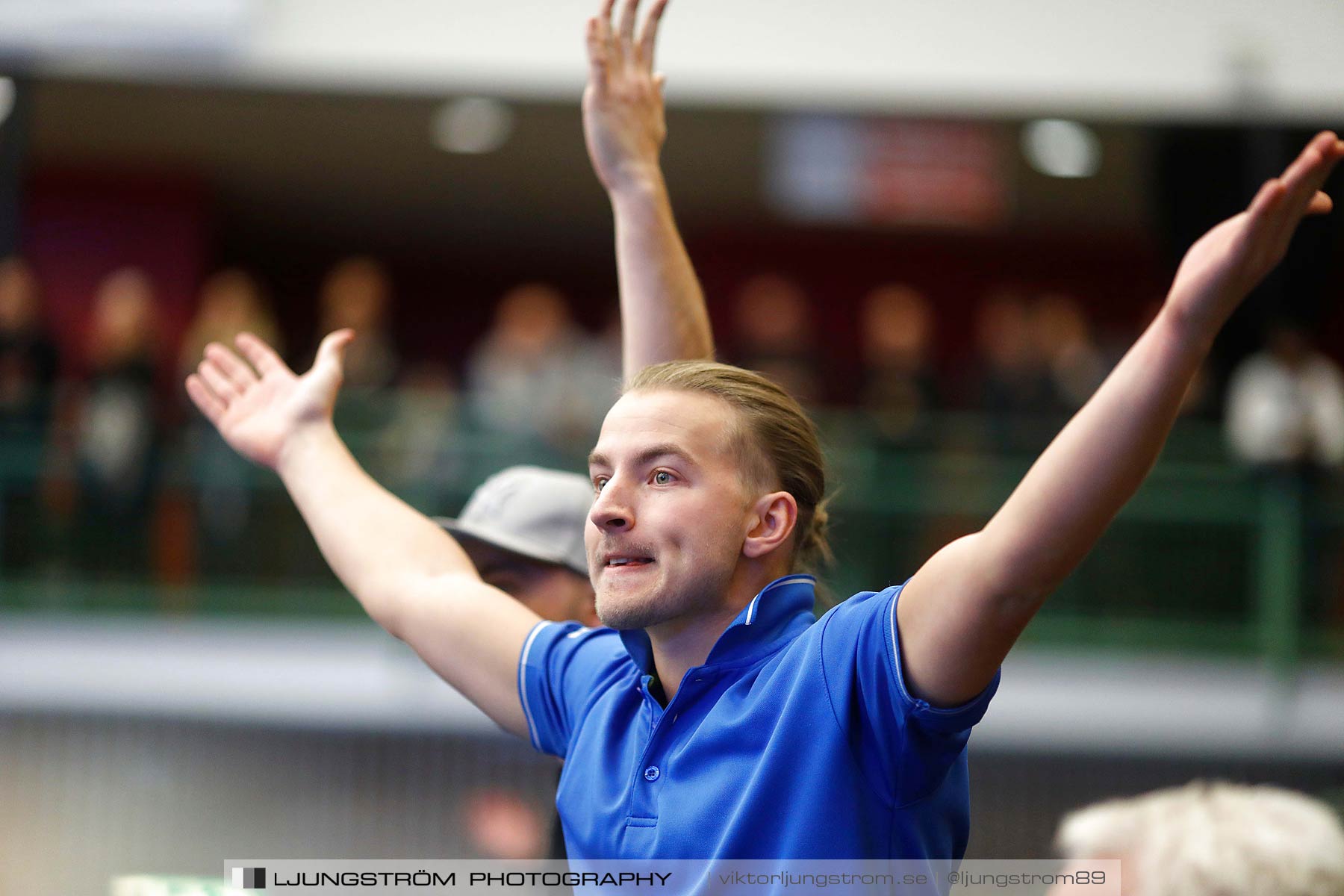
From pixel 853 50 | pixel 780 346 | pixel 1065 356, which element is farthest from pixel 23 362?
pixel 1065 356

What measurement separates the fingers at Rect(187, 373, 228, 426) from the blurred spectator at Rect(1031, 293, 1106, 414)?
517cm

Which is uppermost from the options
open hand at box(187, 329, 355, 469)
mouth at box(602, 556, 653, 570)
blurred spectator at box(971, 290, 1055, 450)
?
blurred spectator at box(971, 290, 1055, 450)

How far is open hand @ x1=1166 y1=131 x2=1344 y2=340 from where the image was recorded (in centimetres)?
114

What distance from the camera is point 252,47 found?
26.1ft

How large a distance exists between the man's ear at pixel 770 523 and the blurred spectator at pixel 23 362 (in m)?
5.91

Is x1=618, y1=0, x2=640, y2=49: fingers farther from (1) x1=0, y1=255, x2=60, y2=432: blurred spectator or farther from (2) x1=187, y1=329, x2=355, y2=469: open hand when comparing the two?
(1) x1=0, y1=255, x2=60, y2=432: blurred spectator

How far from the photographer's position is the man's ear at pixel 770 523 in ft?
4.88

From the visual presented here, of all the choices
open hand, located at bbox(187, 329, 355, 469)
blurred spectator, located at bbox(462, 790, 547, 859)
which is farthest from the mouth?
blurred spectator, located at bbox(462, 790, 547, 859)

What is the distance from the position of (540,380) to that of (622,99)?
15.5 ft

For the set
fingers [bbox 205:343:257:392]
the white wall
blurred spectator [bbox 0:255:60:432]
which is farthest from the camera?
the white wall

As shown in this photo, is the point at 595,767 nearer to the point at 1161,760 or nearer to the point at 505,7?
the point at 1161,760

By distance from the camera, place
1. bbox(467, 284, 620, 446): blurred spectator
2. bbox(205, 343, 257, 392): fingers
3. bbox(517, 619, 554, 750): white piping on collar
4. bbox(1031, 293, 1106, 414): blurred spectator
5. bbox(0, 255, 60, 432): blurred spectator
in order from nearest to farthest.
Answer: bbox(517, 619, 554, 750): white piping on collar → bbox(205, 343, 257, 392): fingers → bbox(467, 284, 620, 446): blurred spectator → bbox(0, 255, 60, 432): blurred spectator → bbox(1031, 293, 1106, 414): blurred spectator

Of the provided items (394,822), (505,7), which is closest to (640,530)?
(394,822)

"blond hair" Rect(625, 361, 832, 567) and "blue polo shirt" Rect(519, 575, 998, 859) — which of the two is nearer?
"blue polo shirt" Rect(519, 575, 998, 859)
